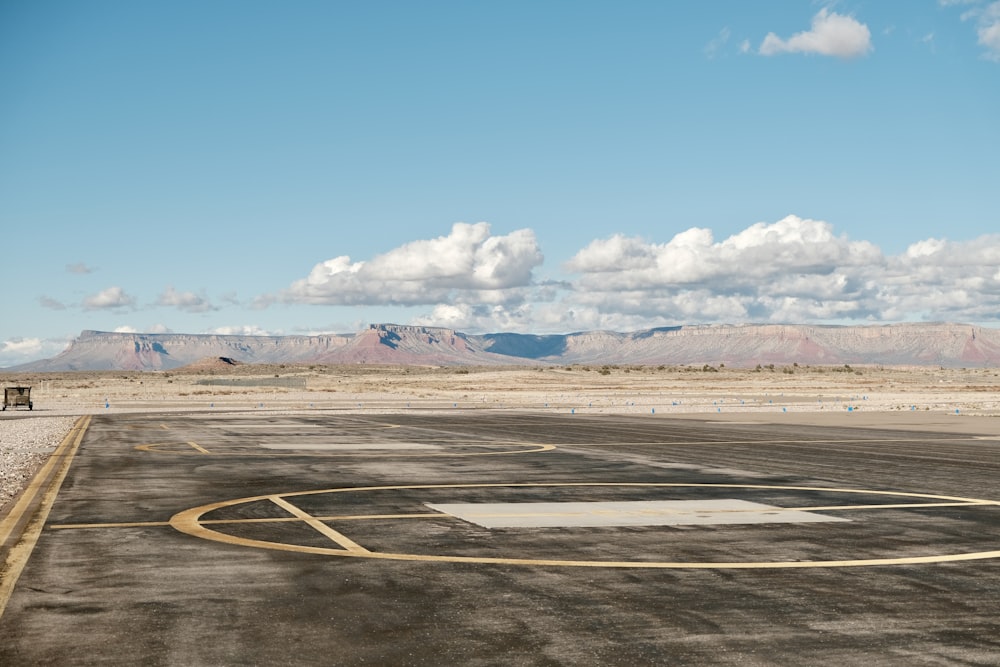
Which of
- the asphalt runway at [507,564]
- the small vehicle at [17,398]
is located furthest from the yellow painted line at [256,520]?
the small vehicle at [17,398]

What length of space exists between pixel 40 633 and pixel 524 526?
8.25 metres

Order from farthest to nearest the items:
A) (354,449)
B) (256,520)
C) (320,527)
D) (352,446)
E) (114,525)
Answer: (352,446) < (354,449) < (256,520) < (114,525) < (320,527)

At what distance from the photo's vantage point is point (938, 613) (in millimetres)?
10312

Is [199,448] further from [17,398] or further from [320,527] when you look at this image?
[17,398]

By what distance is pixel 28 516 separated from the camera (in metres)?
17.2

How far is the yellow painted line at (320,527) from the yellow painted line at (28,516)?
155 inches

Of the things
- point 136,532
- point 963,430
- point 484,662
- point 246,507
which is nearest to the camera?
point 484,662

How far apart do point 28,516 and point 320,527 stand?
5231mm

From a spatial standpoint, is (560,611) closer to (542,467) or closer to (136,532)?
(136,532)

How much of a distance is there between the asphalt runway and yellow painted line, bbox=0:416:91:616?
110 millimetres

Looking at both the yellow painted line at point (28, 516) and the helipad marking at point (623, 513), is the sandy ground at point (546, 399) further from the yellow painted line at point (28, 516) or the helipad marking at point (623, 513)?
the helipad marking at point (623, 513)

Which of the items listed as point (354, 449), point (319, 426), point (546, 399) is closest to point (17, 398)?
point (319, 426)

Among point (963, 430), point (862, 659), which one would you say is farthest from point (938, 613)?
point (963, 430)

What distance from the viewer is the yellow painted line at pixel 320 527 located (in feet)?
46.5
